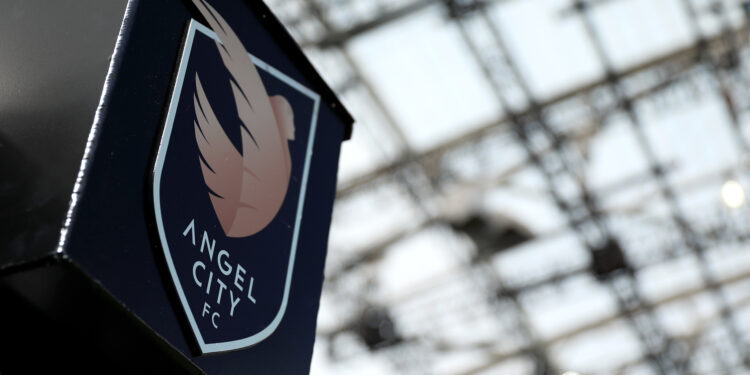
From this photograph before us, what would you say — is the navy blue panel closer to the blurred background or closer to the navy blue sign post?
the navy blue sign post

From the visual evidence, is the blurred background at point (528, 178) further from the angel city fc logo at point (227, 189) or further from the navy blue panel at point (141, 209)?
the navy blue panel at point (141, 209)

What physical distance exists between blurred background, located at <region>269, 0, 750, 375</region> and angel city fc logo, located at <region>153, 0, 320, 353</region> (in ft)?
28.3

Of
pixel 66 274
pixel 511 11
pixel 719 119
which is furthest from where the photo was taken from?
pixel 719 119

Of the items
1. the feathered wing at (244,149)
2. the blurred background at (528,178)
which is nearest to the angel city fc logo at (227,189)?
the feathered wing at (244,149)

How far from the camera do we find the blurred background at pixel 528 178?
10.8 m

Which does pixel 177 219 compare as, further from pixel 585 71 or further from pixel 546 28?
pixel 585 71

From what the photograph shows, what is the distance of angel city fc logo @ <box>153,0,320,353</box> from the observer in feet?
4.30

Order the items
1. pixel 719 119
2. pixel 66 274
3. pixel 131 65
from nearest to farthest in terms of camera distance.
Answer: pixel 66 274, pixel 131 65, pixel 719 119

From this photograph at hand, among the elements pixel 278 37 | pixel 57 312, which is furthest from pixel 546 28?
pixel 57 312

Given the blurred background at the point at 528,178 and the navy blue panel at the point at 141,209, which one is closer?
the navy blue panel at the point at 141,209

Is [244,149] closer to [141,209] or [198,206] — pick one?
[198,206]

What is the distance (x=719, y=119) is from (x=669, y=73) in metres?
1.42

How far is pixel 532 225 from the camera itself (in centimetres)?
1322

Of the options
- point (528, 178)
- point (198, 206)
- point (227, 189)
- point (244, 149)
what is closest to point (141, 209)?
point (198, 206)
